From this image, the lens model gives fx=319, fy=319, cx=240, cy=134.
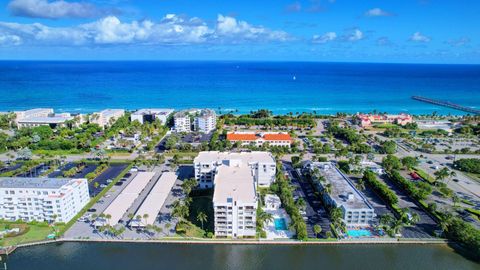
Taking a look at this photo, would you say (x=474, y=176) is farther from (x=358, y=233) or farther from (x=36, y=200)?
(x=36, y=200)

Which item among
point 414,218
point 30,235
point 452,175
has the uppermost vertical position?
point 452,175

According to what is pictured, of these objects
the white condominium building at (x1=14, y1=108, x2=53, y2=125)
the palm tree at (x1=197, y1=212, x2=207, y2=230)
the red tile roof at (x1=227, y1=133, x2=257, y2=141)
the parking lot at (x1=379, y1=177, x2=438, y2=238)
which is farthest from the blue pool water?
the white condominium building at (x1=14, y1=108, x2=53, y2=125)

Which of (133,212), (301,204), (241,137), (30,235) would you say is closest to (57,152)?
(30,235)

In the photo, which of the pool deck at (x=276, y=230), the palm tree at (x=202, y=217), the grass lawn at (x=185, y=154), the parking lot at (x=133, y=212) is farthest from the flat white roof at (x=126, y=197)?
the pool deck at (x=276, y=230)

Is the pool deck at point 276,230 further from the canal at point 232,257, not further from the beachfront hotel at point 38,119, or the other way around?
the beachfront hotel at point 38,119

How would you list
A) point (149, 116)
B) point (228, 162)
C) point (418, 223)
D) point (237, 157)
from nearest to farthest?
point (418, 223) < point (228, 162) < point (237, 157) < point (149, 116)

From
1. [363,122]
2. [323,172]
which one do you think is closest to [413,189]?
[323,172]

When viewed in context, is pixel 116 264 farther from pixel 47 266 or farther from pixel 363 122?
pixel 363 122

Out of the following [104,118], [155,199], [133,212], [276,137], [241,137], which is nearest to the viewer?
[133,212]
